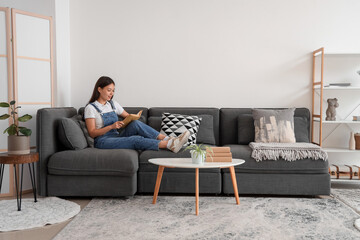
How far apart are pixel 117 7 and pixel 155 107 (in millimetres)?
1287

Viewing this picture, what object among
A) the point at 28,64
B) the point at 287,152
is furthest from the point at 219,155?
the point at 28,64

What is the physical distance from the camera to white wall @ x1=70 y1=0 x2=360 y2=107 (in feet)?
14.3

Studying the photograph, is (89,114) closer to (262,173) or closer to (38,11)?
(38,11)

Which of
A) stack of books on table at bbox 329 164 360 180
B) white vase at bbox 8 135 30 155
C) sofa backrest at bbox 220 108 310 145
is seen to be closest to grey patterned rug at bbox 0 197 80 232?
white vase at bbox 8 135 30 155

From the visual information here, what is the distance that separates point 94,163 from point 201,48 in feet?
6.52

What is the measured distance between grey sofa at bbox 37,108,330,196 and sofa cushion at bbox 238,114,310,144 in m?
0.38

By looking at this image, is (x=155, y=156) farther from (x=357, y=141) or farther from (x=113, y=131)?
(x=357, y=141)

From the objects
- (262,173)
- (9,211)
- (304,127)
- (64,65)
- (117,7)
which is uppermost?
(117,7)

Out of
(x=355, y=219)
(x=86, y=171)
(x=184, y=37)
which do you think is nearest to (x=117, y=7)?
(x=184, y=37)

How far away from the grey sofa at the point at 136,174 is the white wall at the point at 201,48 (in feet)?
3.36

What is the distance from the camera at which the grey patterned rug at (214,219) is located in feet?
7.90

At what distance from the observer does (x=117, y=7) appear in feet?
14.4

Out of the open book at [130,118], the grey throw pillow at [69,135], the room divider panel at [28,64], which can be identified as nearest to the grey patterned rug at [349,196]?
the open book at [130,118]

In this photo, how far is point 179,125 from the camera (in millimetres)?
3838
